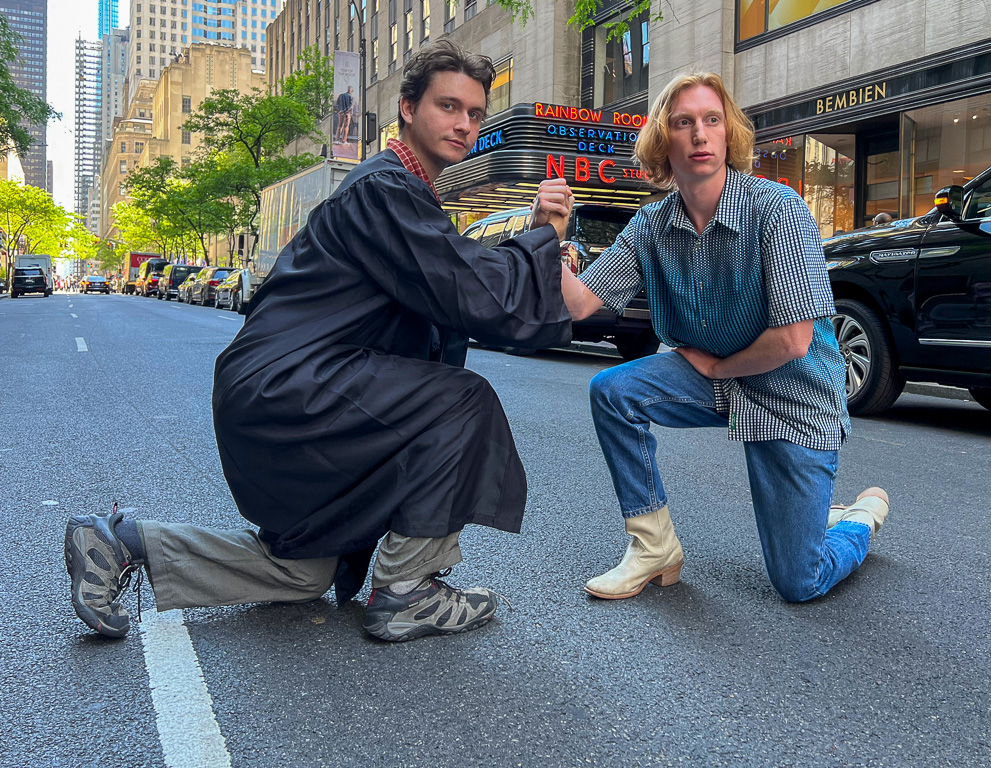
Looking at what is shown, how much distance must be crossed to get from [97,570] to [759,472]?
1.97m

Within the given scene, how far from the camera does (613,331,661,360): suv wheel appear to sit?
470 inches

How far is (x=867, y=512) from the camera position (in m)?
3.48

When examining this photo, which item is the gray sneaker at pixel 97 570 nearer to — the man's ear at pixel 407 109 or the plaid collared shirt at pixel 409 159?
the plaid collared shirt at pixel 409 159

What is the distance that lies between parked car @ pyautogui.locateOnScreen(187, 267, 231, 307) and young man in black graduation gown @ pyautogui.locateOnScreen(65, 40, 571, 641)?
40.2 meters

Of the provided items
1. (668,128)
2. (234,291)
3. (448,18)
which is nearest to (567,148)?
(448,18)

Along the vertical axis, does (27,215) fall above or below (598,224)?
above

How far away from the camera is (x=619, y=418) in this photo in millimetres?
3064

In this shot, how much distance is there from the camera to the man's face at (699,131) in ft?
9.52

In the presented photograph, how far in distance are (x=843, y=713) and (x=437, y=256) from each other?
58.4 inches

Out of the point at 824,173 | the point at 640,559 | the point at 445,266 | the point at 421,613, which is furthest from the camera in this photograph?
the point at 824,173

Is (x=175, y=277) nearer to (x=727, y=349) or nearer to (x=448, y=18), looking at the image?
(x=448, y=18)

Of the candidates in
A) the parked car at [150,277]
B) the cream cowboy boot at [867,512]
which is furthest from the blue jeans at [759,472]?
the parked car at [150,277]

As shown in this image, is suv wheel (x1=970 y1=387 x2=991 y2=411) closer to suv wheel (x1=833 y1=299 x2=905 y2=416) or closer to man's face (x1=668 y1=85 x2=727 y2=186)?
suv wheel (x1=833 y1=299 x2=905 y2=416)

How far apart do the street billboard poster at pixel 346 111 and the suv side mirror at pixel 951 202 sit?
24.9 meters
